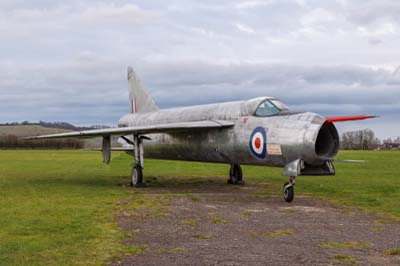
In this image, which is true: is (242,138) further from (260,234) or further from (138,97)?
(138,97)

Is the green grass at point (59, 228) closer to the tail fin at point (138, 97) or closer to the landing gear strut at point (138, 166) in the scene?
the landing gear strut at point (138, 166)

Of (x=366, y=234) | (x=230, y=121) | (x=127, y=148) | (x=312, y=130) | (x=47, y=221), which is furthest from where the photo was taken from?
(x=127, y=148)

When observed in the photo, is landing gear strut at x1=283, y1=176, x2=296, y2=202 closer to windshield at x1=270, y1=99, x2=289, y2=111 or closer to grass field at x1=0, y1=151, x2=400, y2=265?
grass field at x1=0, y1=151, x2=400, y2=265

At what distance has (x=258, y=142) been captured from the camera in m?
13.9

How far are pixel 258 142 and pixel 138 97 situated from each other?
10312 millimetres

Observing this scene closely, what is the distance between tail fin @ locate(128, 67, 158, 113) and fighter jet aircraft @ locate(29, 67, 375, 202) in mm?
1519

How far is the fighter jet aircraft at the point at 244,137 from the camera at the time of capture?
12.8m

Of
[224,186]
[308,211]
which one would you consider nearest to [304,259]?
[308,211]

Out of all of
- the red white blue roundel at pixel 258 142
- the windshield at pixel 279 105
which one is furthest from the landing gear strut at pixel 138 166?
the windshield at pixel 279 105

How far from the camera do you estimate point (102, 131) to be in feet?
57.3

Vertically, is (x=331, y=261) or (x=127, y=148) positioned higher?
(x=127, y=148)

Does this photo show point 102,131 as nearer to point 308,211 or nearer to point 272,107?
point 272,107

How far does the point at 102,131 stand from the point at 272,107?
6399 mm

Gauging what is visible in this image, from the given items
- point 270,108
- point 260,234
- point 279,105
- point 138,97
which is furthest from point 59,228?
point 138,97
